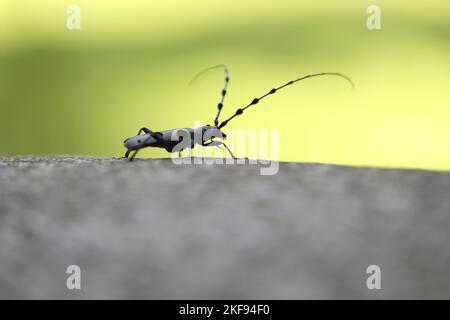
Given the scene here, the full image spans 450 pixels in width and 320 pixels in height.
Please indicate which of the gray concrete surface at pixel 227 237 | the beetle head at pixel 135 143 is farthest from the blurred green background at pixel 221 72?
the gray concrete surface at pixel 227 237

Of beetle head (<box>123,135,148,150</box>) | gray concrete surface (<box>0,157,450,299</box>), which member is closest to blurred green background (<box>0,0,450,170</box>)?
beetle head (<box>123,135,148,150</box>)

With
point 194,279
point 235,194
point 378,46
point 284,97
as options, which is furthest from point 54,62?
point 194,279

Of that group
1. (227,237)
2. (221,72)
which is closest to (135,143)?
(227,237)

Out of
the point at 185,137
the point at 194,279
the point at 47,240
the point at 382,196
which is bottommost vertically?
the point at 194,279

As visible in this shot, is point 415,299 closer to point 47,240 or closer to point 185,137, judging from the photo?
point 47,240

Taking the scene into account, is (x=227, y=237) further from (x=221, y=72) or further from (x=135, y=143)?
(x=221, y=72)

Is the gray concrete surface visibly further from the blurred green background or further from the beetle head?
the blurred green background
